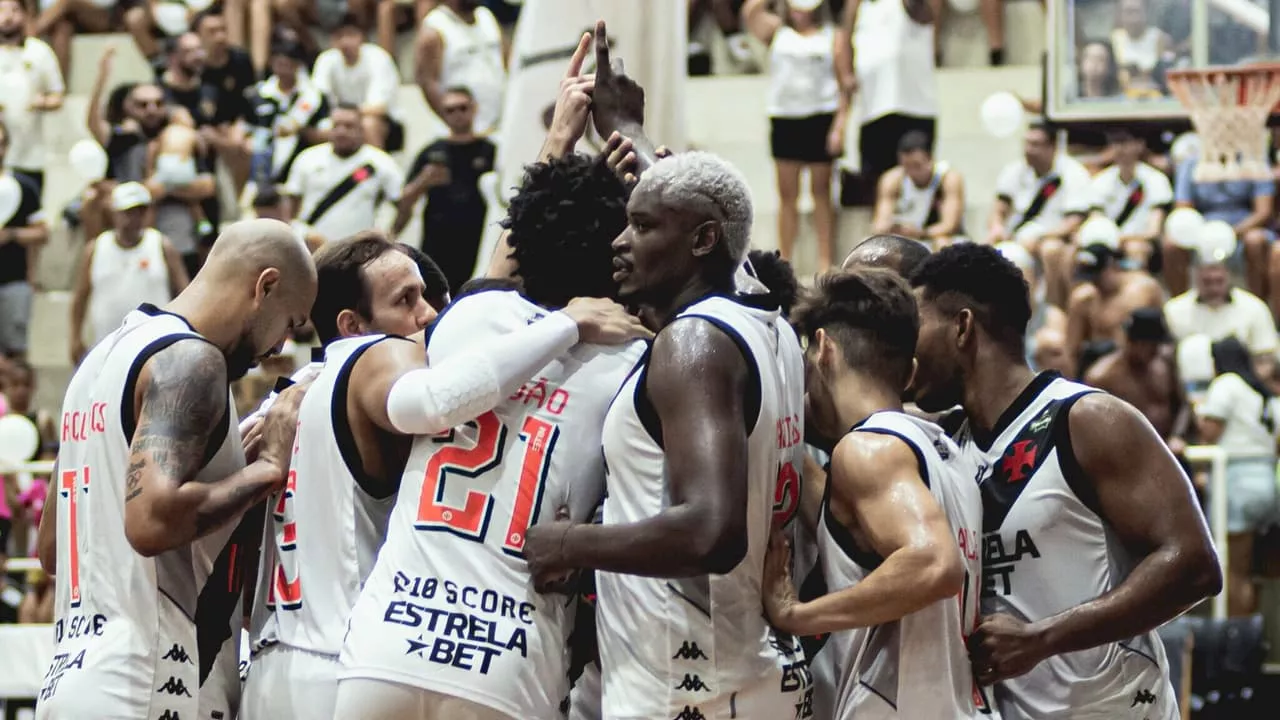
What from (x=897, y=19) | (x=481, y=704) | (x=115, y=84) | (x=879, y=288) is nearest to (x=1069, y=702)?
(x=879, y=288)

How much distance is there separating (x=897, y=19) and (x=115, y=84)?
319 inches

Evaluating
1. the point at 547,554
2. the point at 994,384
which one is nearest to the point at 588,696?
the point at 547,554

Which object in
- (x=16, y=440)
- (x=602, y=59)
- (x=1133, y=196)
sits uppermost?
(x=602, y=59)

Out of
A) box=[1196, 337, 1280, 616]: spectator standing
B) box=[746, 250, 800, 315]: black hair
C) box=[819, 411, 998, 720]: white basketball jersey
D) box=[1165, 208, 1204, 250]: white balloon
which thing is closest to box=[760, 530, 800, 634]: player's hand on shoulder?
box=[819, 411, 998, 720]: white basketball jersey

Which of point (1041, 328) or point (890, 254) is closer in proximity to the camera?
point (890, 254)

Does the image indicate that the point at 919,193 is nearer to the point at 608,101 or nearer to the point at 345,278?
the point at 608,101

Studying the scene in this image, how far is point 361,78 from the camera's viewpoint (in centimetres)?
1530

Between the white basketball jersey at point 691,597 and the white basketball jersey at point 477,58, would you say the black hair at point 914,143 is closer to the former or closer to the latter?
the white basketball jersey at point 477,58

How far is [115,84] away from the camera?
1786 centimetres

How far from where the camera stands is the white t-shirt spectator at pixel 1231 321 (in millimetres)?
12156

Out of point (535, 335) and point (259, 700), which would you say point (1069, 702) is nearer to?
point (535, 335)

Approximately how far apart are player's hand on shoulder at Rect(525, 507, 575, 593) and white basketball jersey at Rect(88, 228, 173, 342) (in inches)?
389

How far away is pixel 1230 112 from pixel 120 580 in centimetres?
1113

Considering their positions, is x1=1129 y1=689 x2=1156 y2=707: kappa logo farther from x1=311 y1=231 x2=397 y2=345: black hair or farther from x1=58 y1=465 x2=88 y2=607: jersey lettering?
x1=58 y1=465 x2=88 y2=607: jersey lettering
